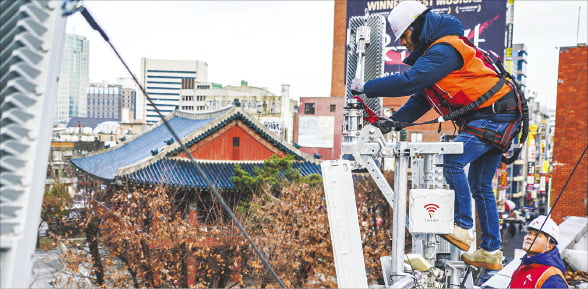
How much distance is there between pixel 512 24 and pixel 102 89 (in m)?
97.2

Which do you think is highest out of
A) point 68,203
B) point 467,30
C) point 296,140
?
point 467,30

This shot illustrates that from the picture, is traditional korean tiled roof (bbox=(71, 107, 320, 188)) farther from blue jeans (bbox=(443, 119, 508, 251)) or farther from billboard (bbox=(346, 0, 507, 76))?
blue jeans (bbox=(443, 119, 508, 251))

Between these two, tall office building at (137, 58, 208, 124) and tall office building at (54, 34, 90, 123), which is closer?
tall office building at (137, 58, 208, 124)

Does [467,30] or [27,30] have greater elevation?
[467,30]

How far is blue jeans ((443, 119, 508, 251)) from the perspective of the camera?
3.35 meters

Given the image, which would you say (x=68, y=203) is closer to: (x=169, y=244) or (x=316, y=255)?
(x=169, y=244)

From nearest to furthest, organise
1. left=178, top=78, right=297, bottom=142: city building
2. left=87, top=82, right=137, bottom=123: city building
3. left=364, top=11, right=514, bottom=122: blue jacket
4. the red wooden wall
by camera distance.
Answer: left=364, top=11, right=514, bottom=122: blue jacket
the red wooden wall
left=178, top=78, right=297, bottom=142: city building
left=87, top=82, right=137, bottom=123: city building

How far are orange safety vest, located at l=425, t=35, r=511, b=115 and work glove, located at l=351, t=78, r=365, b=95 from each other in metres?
0.46

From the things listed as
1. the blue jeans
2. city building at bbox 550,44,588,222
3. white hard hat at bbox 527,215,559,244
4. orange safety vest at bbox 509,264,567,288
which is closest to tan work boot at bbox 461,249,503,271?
the blue jeans

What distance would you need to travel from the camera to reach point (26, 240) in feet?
5.46

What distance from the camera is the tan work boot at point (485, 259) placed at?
3.42m

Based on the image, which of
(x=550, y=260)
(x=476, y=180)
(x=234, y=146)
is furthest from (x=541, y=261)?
(x=234, y=146)

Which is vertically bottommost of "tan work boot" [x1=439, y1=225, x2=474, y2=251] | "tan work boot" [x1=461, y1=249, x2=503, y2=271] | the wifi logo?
"tan work boot" [x1=461, y1=249, x2=503, y2=271]

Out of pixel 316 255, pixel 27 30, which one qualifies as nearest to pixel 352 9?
pixel 316 255
